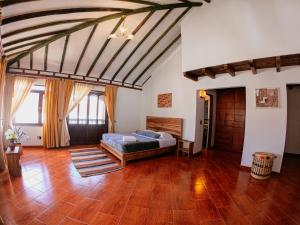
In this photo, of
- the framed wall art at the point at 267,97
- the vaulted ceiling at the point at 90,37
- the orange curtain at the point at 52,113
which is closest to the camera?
the vaulted ceiling at the point at 90,37

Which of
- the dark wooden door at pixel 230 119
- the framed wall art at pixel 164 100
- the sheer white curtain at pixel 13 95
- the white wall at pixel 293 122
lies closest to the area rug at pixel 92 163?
the sheer white curtain at pixel 13 95

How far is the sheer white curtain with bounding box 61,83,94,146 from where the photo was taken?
5469 millimetres

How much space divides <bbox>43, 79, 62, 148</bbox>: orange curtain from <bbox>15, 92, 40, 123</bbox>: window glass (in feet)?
1.64

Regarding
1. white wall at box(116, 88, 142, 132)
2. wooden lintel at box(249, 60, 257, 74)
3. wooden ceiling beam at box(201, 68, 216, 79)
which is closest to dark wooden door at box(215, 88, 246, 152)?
wooden ceiling beam at box(201, 68, 216, 79)

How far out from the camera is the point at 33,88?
531 cm

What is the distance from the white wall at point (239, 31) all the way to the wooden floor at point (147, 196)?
2.59m

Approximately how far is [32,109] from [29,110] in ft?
0.29

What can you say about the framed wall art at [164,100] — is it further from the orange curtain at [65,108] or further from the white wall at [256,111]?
the orange curtain at [65,108]

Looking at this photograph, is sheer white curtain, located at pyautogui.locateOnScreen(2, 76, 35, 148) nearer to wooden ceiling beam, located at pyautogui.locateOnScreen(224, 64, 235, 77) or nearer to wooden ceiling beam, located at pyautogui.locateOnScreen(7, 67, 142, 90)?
wooden ceiling beam, located at pyautogui.locateOnScreen(7, 67, 142, 90)

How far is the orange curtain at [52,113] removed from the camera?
16.9ft

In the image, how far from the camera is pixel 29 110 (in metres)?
5.29

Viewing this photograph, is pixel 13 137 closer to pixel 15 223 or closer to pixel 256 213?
pixel 15 223

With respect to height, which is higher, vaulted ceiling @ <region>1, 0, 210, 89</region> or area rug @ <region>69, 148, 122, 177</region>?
vaulted ceiling @ <region>1, 0, 210, 89</region>

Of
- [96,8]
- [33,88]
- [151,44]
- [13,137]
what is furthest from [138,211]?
[33,88]
